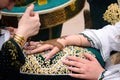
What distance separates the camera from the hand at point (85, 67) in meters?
1.07

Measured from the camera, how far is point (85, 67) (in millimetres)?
1101

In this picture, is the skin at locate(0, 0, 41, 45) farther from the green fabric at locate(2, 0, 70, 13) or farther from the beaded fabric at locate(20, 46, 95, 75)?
the green fabric at locate(2, 0, 70, 13)

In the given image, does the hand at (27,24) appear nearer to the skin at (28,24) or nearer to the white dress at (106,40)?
the skin at (28,24)

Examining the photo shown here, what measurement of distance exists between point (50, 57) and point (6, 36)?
203 millimetres

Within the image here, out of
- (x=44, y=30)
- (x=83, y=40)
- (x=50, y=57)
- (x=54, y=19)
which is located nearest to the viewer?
(x=50, y=57)

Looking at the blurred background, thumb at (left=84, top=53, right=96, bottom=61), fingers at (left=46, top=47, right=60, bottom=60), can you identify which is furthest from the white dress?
the blurred background

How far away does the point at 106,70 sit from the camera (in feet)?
3.66

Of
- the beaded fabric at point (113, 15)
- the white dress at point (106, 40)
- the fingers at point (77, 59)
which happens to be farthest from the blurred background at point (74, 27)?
the fingers at point (77, 59)

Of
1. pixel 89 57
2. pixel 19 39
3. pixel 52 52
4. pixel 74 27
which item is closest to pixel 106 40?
pixel 89 57

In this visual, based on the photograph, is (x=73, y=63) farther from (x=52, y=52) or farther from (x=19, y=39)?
(x=19, y=39)

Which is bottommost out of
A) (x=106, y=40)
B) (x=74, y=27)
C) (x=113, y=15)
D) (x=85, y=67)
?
(x=85, y=67)

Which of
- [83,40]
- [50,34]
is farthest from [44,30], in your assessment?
[83,40]

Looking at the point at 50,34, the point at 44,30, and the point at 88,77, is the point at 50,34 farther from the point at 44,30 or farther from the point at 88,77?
the point at 88,77

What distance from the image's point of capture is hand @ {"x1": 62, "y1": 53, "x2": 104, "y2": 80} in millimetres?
1071
